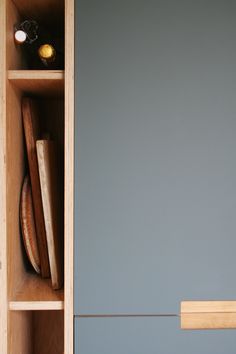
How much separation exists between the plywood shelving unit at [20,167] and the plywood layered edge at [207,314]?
296 millimetres

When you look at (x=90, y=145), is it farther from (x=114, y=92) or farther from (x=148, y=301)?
(x=148, y=301)

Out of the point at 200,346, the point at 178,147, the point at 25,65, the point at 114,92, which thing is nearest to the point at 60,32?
the point at 25,65

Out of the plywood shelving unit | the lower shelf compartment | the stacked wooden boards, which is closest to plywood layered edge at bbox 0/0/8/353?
the plywood shelving unit

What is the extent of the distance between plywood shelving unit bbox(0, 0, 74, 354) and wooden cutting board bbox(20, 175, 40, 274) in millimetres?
18

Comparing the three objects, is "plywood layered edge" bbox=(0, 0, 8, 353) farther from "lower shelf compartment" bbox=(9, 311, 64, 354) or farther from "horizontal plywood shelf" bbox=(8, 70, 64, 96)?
"lower shelf compartment" bbox=(9, 311, 64, 354)

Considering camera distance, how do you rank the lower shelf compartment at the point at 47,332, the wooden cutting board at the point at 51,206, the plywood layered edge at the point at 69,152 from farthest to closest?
the lower shelf compartment at the point at 47,332
the wooden cutting board at the point at 51,206
the plywood layered edge at the point at 69,152

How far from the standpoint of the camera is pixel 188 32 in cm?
87

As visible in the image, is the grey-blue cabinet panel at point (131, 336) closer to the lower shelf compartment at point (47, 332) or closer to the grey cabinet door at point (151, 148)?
the grey cabinet door at point (151, 148)

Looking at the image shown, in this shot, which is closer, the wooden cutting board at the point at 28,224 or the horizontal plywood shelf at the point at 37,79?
the horizontal plywood shelf at the point at 37,79

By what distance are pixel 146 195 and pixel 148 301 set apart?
27 centimetres

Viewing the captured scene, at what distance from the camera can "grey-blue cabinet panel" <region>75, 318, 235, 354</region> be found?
0.88 m

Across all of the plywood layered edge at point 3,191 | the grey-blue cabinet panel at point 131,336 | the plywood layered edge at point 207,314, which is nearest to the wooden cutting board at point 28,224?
the plywood layered edge at point 3,191

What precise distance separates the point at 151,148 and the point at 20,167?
0.42 meters

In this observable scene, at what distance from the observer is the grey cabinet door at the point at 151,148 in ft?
2.83
